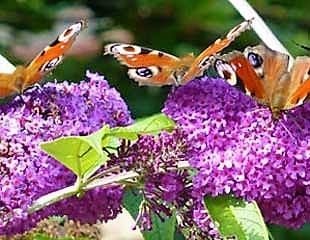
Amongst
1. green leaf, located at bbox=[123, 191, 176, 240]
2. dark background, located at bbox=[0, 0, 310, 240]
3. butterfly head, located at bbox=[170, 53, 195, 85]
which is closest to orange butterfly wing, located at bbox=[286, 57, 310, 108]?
butterfly head, located at bbox=[170, 53, 195, 85]

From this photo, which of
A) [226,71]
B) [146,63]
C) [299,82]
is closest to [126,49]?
[146,63]

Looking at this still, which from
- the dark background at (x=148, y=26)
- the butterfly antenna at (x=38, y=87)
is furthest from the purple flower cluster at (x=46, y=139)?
the dark background at (x=148, y=26)

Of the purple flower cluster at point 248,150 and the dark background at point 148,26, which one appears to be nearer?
the purple flower cluster at point 248,150

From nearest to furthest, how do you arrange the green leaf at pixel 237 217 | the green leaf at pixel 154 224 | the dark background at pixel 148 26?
1. the green leaf at pixel 237 217
2. the green leaf at pixel 154 224
3. the dark background at pixel 148 26

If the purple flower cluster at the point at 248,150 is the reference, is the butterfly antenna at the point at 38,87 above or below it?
above

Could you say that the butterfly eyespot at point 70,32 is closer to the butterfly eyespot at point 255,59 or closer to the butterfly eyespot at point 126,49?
the butterfly eyespot at point 126,49

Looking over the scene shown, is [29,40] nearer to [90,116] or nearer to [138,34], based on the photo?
[138,34]

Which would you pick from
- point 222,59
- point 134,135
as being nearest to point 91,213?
point 134,135

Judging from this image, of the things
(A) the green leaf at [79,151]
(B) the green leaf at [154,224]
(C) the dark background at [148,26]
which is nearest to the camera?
(A) the green leaf at [79,151]
